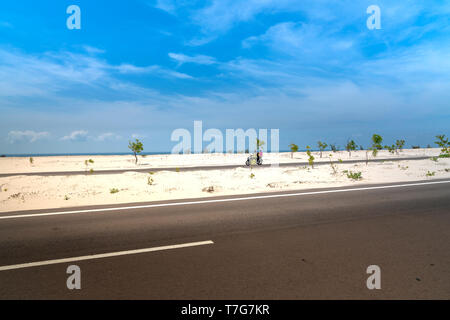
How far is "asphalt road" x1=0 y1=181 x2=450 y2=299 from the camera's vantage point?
3.39 m

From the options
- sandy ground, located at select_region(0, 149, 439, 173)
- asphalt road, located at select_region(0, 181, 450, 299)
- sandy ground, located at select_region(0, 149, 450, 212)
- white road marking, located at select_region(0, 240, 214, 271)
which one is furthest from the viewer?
sandy ground, located at select_region(0, 149, 439, 173)

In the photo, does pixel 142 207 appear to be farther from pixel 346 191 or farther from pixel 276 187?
pixel 346 191

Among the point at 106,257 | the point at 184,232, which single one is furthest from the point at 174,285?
the point at 184,232

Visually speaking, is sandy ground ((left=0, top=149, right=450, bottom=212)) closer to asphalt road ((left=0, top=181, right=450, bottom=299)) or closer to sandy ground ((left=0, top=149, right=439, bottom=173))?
asphalt road ((left=0, top=181, right=450, bottom=299))

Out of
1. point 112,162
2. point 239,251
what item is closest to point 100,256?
point 239,251

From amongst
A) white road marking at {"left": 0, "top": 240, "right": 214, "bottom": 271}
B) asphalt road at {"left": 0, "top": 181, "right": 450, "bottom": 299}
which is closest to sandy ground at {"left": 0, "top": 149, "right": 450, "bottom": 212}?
asphalt road at {"left": 0, "top": 181, "right": 450, "bottom": 299}

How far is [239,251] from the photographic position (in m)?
4.67

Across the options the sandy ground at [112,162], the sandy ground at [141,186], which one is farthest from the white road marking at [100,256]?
the sandy ground at [112,162]

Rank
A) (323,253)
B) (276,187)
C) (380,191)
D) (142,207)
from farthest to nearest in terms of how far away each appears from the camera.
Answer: (276,187) → (380,191) → (142,207) → (323,253)

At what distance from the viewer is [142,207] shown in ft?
28.2

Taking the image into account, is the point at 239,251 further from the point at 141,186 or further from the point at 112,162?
the point at 112,162

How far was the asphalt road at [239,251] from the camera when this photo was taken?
3389mm

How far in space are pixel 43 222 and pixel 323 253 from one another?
261 inches

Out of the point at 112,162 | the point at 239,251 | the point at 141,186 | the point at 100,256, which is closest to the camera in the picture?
the point at 100,256
